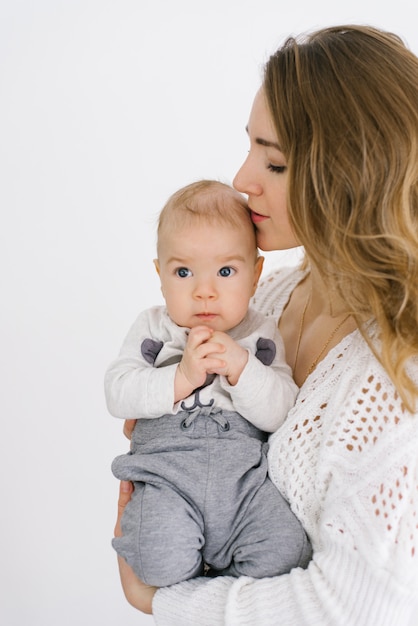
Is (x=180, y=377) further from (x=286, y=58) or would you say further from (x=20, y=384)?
(x=20, y=384)

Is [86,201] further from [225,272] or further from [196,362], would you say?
[196,362]

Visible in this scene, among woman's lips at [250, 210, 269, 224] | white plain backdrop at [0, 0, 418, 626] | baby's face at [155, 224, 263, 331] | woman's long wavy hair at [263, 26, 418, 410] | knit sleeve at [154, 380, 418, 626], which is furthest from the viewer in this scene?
white plain backdrop at [0, 0, 418, 626]

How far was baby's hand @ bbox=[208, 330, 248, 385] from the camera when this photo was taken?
6.53 ft

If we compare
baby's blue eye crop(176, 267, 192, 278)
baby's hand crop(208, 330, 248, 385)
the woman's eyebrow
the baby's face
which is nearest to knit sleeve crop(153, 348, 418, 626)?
baby's hand crop(208, 330, 248, 385)

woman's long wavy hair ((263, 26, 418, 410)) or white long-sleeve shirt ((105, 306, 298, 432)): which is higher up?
woman's long wavy hair ((263, 26, 418, 410))

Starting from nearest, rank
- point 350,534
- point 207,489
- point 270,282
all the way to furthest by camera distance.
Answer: point 350,534, point 207,489, point 270,282

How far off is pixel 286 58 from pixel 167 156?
6.11ft

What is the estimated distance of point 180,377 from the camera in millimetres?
1997

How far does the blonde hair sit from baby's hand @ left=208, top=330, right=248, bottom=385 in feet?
0.86

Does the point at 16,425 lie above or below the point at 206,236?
below

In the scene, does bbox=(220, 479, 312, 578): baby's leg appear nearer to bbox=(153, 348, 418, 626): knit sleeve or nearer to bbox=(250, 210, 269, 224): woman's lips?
bbox=(153, 348, 418, 626): knit sleeve

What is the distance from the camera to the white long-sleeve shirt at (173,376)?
1.99 meters

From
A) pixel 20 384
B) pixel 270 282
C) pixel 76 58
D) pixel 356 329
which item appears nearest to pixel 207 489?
pixel 356 329

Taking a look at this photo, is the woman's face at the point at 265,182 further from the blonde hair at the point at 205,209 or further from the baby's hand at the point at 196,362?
the baby's hand at the point at 196,362
